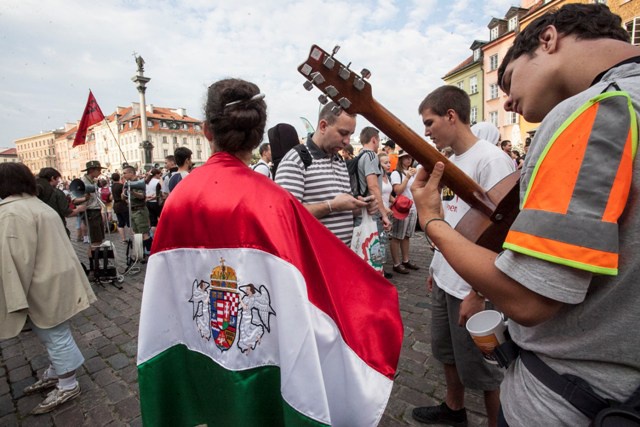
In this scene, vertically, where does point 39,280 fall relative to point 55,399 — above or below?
above

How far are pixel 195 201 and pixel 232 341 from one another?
0.66 m

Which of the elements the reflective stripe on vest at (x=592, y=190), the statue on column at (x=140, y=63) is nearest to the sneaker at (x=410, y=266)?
the reflective stripe on vest at (x=592, y=190)

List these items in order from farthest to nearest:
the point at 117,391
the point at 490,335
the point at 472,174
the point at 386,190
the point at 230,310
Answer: the point at 386,190 → the point at 117,391 → the point at 472,174 → the point at 230,310 → the point at 490,335

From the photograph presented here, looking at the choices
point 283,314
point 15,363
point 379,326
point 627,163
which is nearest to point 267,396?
point 283,314

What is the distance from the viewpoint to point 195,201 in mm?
1494

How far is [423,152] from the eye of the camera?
1.60 meters

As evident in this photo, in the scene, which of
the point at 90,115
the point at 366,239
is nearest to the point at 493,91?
the point at 90,115

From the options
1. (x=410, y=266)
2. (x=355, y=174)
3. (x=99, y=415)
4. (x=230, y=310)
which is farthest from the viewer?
(x=410, y=266)

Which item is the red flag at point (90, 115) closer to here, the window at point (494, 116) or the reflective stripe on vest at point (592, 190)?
the reflective stripe on vest at point (592, 190)

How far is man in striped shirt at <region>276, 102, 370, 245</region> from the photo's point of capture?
2494 mm

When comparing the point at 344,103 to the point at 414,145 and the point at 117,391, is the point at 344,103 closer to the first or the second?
the point at 414,145

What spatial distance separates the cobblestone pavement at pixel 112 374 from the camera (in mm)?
2646

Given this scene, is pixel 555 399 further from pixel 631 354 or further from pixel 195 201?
pixel 195 201

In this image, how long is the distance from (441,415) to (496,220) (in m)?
1.71
